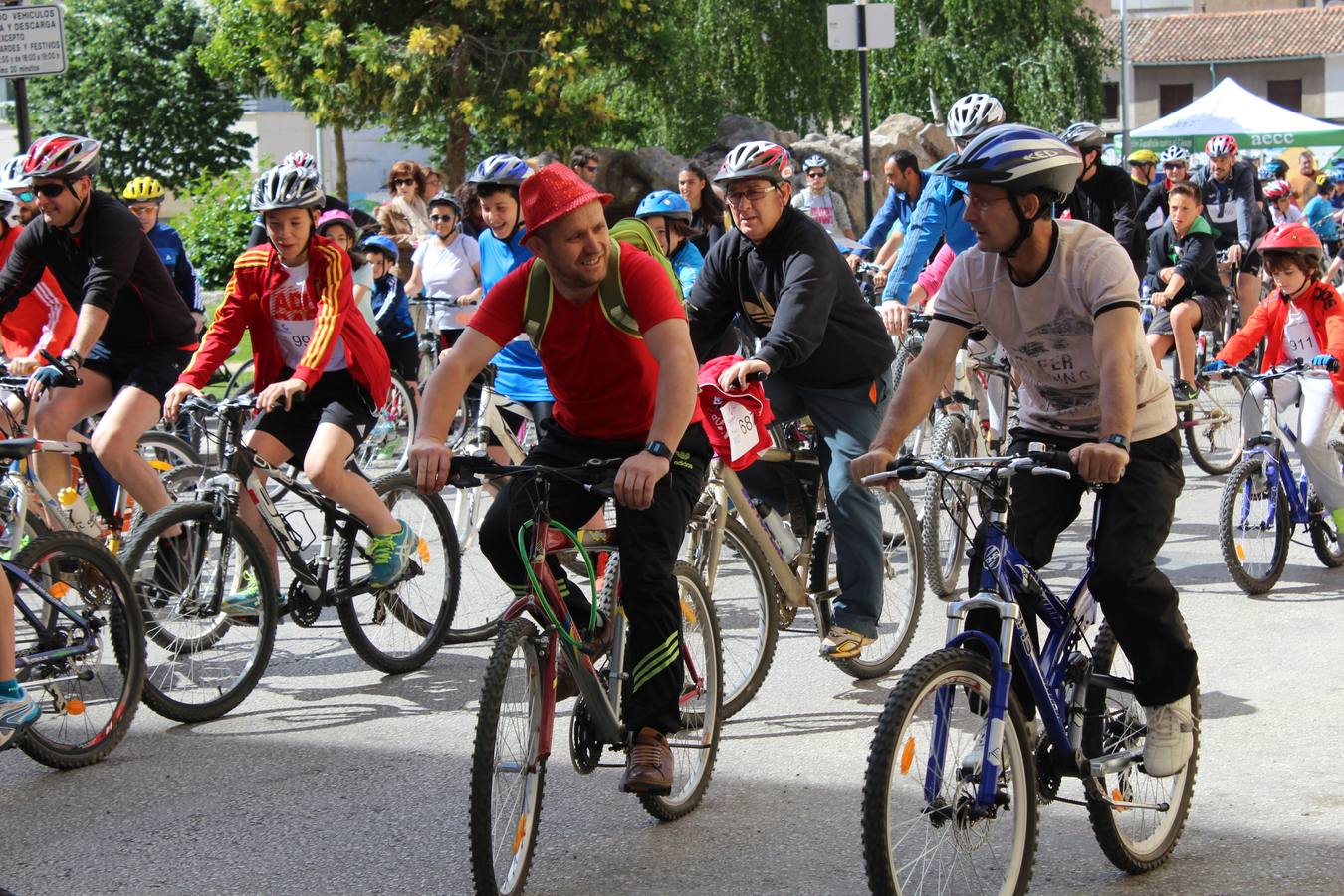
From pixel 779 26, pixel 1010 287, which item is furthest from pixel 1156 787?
pixel 779 26

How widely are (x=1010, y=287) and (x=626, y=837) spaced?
6.13 feet

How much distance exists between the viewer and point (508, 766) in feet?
13.6

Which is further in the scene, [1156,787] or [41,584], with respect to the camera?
[41,584]

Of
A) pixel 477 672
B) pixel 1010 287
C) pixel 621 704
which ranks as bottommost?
pixel 477 672

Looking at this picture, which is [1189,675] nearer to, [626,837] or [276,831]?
[626,837]

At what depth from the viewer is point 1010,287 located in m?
4.43

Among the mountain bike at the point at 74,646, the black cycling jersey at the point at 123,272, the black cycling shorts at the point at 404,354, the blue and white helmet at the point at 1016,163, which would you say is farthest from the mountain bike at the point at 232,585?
the black cycling shorts at the point at 404,354

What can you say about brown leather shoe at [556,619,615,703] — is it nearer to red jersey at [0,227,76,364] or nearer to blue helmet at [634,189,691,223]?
red jersey at [0,227,76,364]

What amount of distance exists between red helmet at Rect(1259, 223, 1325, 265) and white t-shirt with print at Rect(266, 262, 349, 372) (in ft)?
14.7

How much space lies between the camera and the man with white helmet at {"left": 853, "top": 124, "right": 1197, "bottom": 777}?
4203 mm

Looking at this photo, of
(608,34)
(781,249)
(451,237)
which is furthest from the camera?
(608,34)

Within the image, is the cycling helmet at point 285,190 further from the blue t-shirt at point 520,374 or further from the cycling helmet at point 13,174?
the blue t-shirt at point 520,374

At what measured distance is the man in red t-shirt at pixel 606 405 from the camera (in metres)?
4.47

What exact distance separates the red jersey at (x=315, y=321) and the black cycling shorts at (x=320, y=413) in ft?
0.18
